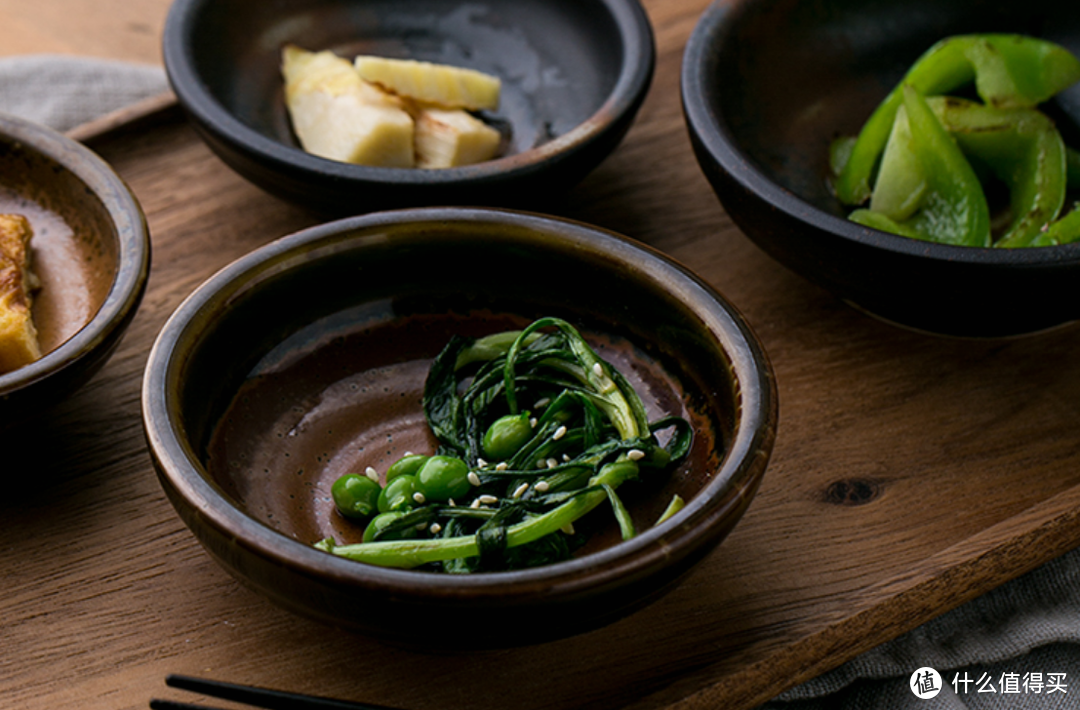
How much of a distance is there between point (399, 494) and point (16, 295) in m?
0.77

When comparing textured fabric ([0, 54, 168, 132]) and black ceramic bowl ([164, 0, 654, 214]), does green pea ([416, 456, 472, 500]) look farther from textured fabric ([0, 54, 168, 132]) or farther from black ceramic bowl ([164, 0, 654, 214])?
textured fabric ([0, 54, 168, 132])

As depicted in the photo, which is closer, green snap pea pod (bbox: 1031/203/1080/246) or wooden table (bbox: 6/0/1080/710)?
wooden table (bbox: 6/0/1080/710)

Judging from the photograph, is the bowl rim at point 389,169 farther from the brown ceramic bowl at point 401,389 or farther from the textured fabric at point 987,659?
the textured fabric at point 987,659

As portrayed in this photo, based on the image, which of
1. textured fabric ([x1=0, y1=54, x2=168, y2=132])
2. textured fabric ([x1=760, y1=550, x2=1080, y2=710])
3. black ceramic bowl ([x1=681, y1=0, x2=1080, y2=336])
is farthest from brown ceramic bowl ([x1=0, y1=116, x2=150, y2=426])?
textured fabric ([x1=760, y1=550, x2=1080, y2=710])

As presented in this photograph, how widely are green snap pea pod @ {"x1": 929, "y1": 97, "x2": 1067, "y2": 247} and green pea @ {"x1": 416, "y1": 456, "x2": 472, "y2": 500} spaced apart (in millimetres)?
1209

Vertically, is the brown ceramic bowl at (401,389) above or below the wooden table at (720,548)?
above

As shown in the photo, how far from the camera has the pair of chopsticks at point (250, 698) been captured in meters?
1.33

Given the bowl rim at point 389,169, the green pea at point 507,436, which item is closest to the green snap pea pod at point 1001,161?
the bowl rim at point 389,169

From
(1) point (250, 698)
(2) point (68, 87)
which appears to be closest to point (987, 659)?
(1) point (250, 698)

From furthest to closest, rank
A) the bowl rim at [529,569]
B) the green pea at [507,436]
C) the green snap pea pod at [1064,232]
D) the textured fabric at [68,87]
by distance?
the textured fabric at [68,87] < the green snap pea pod at [1064,232] < the green pea at [507,436] < the bowl rim at [529,569]

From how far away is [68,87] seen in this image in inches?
113

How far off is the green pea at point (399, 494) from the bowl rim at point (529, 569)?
0.24 m

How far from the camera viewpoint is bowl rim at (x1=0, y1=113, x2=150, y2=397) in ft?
5.06

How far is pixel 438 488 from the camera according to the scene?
1.48 metres
